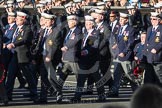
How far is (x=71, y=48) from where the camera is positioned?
10.6m

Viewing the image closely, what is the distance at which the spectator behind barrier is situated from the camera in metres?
2.15

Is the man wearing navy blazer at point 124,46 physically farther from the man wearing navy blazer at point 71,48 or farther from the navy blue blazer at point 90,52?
the man wearing navy blazer at point 71,48

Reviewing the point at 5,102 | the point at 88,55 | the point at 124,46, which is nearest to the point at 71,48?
the point at 88,55

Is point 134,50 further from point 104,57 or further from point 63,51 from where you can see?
point 63,51

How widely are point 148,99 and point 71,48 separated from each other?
8451mm

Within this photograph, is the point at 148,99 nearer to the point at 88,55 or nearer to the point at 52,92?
the point at 88,55

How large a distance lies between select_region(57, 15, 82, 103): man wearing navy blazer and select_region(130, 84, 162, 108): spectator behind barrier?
8206mm

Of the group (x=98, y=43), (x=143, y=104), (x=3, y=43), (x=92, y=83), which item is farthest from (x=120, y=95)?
(x=143, y=104)

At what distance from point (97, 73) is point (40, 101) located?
126 cm

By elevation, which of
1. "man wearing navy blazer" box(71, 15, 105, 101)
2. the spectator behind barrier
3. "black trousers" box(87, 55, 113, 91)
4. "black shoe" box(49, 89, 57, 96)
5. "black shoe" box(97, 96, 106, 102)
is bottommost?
"black shoe" box(97, 96, 106, 102)

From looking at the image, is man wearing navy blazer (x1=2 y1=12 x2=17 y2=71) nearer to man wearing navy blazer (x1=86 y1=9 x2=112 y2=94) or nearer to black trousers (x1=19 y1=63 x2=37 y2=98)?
black trousers (x1=19 y1=63 x2=37 y2=98)

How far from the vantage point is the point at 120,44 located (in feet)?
37.6

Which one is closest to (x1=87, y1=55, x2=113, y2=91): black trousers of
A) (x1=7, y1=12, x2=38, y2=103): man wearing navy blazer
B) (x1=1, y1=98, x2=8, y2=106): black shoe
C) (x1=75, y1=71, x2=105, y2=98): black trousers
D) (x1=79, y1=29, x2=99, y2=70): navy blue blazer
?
(x1=75, y1=71, x2=105, y2=98): black trousers

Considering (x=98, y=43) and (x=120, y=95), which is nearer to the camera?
(x=98, y=43)
